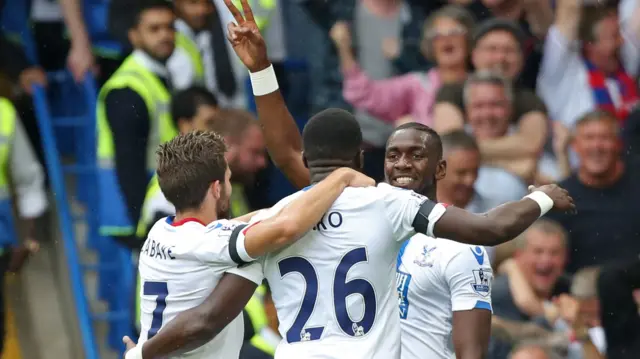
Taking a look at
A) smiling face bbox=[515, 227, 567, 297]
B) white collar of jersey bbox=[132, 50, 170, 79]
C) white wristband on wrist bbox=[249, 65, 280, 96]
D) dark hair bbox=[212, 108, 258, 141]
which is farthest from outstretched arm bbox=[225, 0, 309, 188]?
white collar of jersey bbox=[132, 50, 170, 79]

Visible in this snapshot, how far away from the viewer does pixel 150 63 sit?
9.31 metres

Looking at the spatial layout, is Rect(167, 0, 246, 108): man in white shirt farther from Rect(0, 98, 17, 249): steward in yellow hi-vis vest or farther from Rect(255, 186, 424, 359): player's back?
Rect(255, 186, 424, 359): player's back

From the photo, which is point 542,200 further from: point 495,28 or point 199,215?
point 495,28

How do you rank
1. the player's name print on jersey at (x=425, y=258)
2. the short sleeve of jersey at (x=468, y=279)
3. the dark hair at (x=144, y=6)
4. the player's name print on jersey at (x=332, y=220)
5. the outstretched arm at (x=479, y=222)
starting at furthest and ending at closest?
the dark hair at (x=144, y=6)
the player's name print on jersey at (x=425, y=258)
the short sleeve of jersey at (x=468, y=279)
the player's name print on jersey at (x=332, y=220)
the outstretched arm at (x=479, y=222)

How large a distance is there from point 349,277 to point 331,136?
55 cm

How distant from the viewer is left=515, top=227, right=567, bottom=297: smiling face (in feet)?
26.5

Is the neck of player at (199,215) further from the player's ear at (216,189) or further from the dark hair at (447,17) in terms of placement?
the dark hair at (447,17)

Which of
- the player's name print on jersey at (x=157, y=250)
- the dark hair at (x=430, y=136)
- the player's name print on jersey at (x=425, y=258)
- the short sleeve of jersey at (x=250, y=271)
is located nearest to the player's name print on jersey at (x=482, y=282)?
the player's name print on jersey at (x=425, y=258)

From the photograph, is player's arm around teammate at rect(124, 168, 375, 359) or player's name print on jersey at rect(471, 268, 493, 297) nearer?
player's arm around teammate at rect(124, 168, 375, 359)

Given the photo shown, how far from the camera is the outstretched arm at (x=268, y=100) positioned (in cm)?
593

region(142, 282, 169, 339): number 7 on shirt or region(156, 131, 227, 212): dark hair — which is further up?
region(156, 131, 227, 212): dark hair

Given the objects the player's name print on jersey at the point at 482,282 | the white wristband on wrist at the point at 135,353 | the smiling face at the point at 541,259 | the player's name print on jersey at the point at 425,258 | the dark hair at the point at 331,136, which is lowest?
the smiling face at the point at 541,259

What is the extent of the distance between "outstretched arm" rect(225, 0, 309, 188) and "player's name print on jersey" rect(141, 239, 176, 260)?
1037 millimetres

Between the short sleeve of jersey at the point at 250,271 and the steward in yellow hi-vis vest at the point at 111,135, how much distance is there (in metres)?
3.80
